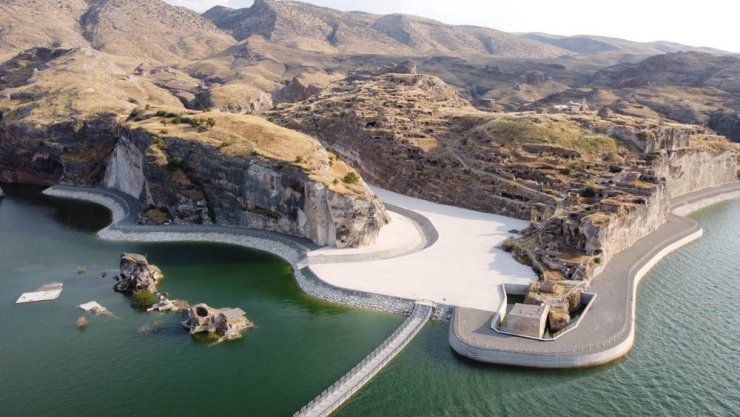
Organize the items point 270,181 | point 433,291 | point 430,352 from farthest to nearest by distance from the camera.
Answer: point 270,181 → point 433,291 → point 430,352

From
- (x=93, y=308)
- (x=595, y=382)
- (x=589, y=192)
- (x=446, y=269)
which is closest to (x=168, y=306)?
(x=93, y=308)

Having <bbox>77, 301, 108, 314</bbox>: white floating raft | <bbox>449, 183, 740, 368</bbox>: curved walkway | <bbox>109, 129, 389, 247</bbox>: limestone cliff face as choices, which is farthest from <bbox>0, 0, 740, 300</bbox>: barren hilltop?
<bbox>77, 301, 108, 314</bbox>: white floating raft

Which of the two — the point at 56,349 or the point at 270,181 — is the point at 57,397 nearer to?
the point at 56,349

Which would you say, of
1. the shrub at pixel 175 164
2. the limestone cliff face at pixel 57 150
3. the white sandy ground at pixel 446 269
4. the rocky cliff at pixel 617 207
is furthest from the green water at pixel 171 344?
the limestone cliff face at pixel 57 150

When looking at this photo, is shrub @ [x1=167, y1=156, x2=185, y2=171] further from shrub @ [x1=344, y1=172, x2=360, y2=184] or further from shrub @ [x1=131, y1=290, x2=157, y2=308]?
shrub @ [x1=131, y1=290, x2=157, y2=308]

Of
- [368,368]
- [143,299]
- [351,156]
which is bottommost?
[368,368]

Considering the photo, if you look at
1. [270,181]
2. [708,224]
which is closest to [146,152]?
[270,181]

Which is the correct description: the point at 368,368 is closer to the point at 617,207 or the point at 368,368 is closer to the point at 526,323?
the point at 526,323

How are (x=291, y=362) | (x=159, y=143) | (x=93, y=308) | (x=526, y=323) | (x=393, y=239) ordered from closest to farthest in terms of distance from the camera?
(x=291, y=362) < (x=526, y=323) < (x=93, y=308) < (x=393, y=239) < (x=159, y=143)
